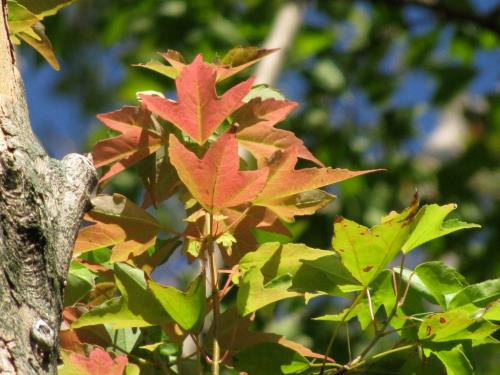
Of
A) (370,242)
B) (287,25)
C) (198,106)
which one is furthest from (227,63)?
(287,25)

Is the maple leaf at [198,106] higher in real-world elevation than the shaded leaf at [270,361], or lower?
higher

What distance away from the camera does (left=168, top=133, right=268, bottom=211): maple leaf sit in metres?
0.68

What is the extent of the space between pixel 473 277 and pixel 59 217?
11.1 ft

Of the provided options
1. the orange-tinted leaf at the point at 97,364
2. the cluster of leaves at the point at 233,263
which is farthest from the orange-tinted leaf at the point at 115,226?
the orange-tinted leaf at the point at 97,364

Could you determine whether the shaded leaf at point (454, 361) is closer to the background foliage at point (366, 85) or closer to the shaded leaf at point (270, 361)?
the shaded leaf at point (270, 361)

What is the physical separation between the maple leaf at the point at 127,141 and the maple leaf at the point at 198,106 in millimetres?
42

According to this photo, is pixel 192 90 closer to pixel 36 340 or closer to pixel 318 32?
pixel 36 340

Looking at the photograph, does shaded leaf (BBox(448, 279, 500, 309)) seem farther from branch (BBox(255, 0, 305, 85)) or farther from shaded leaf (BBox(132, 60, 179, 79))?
branch (BBox(255, 0, 305, 85))

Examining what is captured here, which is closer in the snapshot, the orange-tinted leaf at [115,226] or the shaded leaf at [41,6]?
the orange-tinted leaf at [115,226]

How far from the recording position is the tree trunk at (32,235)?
0.58 meters

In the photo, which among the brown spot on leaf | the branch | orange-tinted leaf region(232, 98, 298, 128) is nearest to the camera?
the brown spot on leaf

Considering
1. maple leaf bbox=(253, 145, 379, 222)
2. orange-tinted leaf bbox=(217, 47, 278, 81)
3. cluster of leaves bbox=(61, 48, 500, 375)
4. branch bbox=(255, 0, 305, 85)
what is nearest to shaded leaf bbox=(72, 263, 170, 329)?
cluster of leaves bbox=(61, 48, 500, 375)

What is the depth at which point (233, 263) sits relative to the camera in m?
0.75

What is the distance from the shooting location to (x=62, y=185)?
0.66 meters
